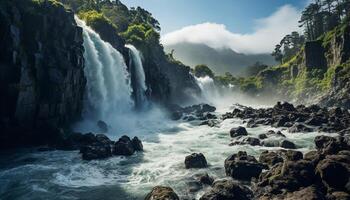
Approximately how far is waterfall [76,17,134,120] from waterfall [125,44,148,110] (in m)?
5.75

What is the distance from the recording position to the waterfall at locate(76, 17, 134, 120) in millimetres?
70250

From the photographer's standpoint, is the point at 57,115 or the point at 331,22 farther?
the point at 331,22

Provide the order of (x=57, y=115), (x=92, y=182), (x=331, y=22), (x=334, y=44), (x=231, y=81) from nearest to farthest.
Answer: (x=92, y=182), (x=57, y=115), (x=334, y=44), (x=331, y=22), (x=231, y=81)

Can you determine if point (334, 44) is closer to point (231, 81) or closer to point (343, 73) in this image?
point (343, 73)

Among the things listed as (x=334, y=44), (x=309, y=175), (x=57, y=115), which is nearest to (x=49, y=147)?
(x=57, y=115)

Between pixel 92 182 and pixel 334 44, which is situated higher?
pixel 334 44

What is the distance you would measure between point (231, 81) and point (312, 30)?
174ft

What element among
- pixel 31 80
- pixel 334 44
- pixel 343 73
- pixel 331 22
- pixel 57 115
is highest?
pixel 331 22

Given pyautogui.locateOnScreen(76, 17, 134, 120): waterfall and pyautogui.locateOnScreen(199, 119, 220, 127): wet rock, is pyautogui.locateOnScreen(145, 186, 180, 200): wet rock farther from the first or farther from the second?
pyautogui.locateOnScreen(199, 119, 220, 127): wet rock

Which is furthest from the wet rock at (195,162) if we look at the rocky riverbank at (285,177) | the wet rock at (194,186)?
the wet rock at (194,186)

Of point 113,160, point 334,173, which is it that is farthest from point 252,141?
point 334,173

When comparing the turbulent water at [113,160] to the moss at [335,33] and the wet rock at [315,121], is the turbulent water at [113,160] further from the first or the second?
the moss at [335,33]

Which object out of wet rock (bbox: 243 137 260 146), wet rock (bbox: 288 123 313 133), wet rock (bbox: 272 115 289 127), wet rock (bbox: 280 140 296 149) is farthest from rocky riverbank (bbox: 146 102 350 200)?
wet rock (bbox: 272 115 289 127)

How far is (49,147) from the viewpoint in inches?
1873
